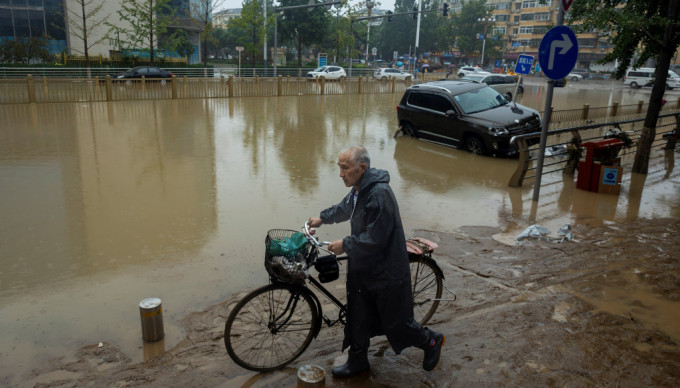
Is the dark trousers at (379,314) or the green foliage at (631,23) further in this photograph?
the green foliage at (631,23)

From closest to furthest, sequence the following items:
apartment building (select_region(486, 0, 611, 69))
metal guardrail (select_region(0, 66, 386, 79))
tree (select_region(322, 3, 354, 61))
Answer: metal guardrail (select_region(0, 66, 386, 79)), tree (select_region(322, 3, 354, 61)), apartment building (select_region(486, 0, 611, 69))

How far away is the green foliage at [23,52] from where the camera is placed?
3656 centimetres

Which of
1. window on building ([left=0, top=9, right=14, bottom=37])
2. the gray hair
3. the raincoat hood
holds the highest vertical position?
window on building ([left=0, top=9, right=14, bottom=37])

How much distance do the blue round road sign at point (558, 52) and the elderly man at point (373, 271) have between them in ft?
16.8

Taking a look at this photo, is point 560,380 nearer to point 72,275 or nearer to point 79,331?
point 79,331

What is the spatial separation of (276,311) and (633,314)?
307 centimetres

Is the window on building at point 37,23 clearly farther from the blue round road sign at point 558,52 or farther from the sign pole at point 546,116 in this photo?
the blue round road sign at point 558,52

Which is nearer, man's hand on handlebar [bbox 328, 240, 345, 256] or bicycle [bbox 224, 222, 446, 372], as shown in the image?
man's hand on handlebar [bbox 328, 240, 345, 256]

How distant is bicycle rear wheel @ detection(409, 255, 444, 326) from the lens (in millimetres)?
4215

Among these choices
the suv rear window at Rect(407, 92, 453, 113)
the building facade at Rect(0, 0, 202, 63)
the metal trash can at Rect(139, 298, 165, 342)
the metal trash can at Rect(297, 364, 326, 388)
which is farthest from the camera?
the building facade at Rect(0, 0, 202, 63)

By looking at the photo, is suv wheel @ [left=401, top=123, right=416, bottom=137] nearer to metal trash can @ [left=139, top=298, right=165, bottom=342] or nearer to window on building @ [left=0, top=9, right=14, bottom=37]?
metal trash can @ [left=139, top=298, right=165, bottom=342]

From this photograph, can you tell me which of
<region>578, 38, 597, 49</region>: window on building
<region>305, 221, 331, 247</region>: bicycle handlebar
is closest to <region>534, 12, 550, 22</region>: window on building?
<region>578, 38, 597, 49</region>: window on building

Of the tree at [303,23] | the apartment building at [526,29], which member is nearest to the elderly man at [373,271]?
the tree at [303,23]

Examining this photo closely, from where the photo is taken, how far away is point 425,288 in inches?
172
